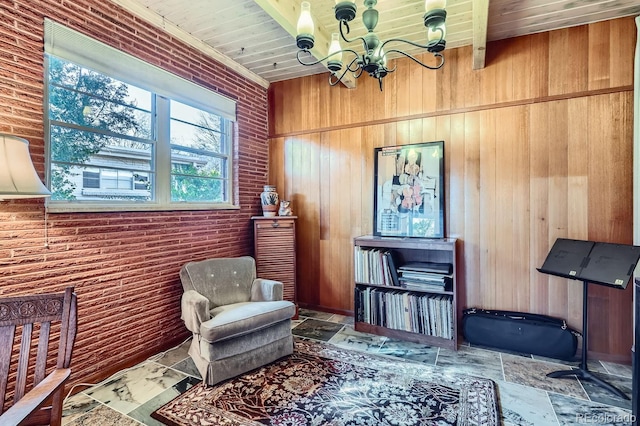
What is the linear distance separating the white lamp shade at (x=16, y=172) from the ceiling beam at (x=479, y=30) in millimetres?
2810

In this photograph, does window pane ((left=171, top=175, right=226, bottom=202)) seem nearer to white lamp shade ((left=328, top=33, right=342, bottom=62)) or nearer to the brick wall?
the brick wall

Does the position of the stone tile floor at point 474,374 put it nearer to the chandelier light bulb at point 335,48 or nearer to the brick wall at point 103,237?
the brick wall at point 103,237

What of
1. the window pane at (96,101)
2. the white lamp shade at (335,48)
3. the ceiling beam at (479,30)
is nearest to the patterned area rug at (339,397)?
the window pane at (96,101)

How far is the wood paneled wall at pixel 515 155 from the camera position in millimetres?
2586

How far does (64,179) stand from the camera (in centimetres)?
221

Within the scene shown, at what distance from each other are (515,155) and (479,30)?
1.13m

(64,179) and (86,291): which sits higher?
(64,179)

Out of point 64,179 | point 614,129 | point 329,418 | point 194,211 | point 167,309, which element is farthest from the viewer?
point 194,211

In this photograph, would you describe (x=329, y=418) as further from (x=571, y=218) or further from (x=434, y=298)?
(x=571, y=218)

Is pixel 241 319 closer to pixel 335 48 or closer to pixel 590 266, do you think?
pixel 335 48

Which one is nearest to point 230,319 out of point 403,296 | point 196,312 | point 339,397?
point 196,312

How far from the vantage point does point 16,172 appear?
1.43 metres

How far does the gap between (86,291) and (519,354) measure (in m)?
3.45

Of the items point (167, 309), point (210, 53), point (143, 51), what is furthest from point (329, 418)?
point (210, 53)
